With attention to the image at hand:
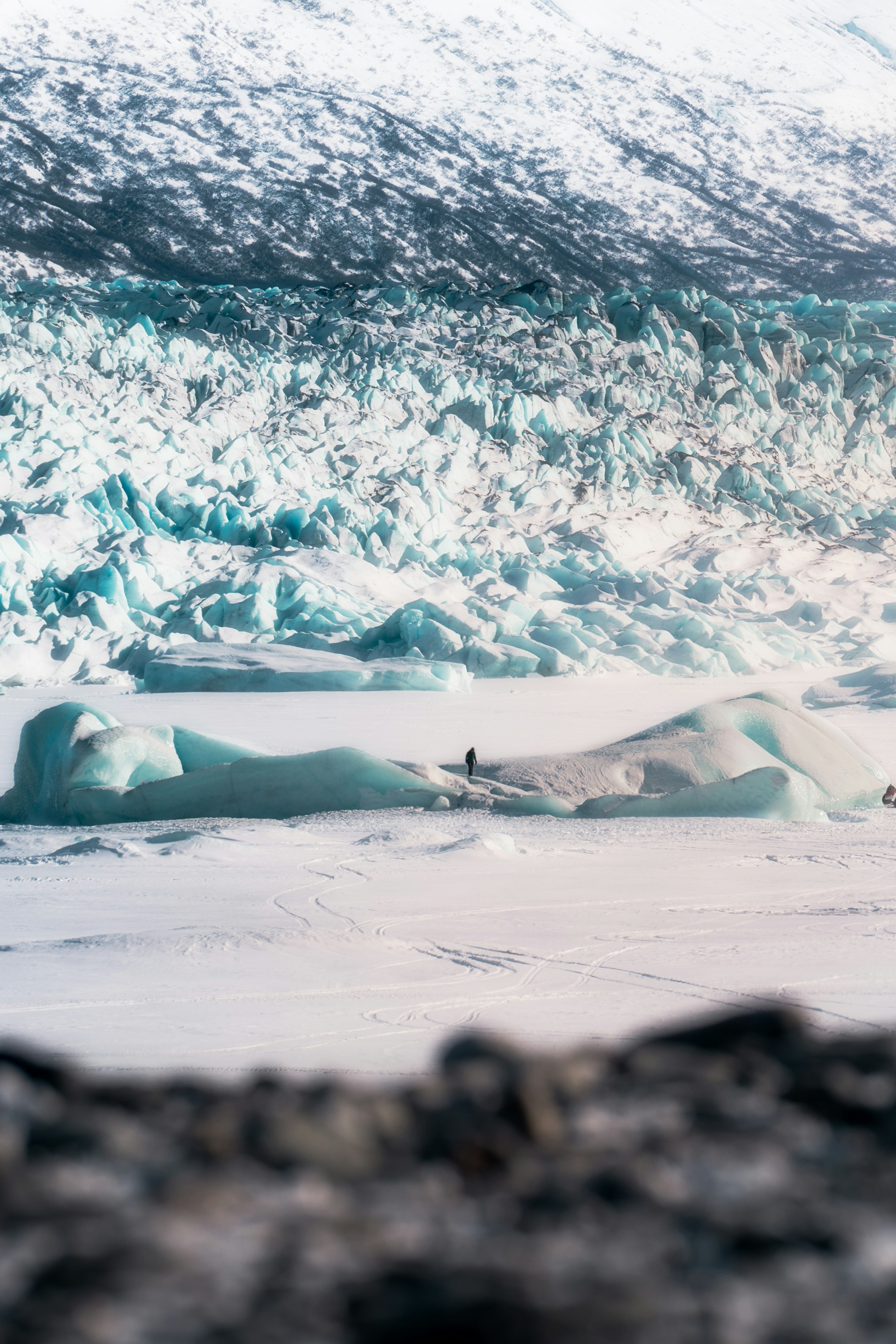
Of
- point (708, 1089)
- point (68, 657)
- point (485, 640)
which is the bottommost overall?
point (68, 657)

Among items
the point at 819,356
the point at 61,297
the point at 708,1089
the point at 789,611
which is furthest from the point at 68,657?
the point at 819,356

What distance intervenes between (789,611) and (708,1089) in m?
17.1

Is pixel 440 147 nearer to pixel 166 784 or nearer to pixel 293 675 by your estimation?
pixel 293 675

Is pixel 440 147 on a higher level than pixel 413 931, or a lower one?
higher

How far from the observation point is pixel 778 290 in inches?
1559

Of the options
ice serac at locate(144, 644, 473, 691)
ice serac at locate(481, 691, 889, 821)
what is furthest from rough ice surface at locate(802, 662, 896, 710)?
ice serac at locate(481, 691, 889, 821)

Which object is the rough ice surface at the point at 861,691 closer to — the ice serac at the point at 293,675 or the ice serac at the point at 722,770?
the ice serac at the point at 293,675

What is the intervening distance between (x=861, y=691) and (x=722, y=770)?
6.80m

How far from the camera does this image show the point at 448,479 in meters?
19.8

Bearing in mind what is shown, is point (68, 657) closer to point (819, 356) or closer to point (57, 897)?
point (57, 897)

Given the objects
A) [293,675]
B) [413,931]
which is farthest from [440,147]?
[413,931]

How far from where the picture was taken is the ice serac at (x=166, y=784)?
633 cm

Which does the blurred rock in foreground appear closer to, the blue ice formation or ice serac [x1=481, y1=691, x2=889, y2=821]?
ice serac [x1=481, y1=691, x2=889, y2=821]

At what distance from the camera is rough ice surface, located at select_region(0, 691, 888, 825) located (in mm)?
6254
